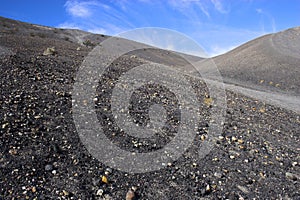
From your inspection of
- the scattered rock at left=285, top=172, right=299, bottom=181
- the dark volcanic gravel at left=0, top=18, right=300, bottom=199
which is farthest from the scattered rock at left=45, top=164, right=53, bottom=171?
the scattered rock at left=285, top=172, right=299, bottom=181

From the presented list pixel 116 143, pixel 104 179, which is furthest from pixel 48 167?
pixel 116 143

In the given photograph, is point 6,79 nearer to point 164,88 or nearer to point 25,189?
point 25,189

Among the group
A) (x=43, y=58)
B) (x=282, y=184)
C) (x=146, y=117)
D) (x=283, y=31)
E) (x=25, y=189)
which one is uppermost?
(x=283, y=31)

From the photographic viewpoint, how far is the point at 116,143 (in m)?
4.34


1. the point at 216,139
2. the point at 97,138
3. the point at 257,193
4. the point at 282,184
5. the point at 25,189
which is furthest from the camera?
the point at 216,139

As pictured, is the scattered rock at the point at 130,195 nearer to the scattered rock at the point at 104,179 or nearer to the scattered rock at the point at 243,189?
the scattered rock at the point at 104,179

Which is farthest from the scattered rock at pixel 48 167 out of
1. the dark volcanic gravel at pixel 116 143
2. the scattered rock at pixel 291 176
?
the scattered rock at pixel 291 176

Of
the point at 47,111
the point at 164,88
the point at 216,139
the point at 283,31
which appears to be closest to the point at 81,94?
the point at 47,111

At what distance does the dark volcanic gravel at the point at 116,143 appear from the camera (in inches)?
132

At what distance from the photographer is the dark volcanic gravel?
335 centimetres

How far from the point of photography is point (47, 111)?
4812 millimetres

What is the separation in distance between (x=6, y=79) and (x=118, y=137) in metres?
3.17

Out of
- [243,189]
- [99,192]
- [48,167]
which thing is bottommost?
[243,189]

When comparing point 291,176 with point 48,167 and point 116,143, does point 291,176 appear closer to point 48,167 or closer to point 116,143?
point 116,143
